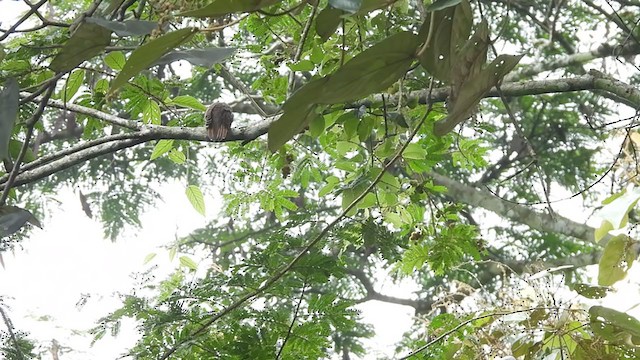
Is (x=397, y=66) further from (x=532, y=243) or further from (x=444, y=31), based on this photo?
(x=532, y=243)

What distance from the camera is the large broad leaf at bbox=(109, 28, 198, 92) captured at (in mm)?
328

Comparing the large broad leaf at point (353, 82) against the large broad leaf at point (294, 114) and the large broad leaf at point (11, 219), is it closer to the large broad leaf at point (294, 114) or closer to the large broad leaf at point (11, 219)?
the large broad leaf at point (294, 114)

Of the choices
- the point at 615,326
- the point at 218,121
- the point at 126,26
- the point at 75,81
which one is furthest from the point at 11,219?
the point at 615,326

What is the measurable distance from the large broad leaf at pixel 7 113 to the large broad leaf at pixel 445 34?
0.65ft

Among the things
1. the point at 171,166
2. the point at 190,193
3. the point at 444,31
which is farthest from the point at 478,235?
the point at 171,166

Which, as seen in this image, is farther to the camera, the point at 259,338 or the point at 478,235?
the point at 478,235

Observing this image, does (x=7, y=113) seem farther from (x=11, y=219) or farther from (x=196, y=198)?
(x=196, y=198)

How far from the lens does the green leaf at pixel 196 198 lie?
3.73ft

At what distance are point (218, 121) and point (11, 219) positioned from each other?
258 millimetres

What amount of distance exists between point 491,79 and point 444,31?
38 mm

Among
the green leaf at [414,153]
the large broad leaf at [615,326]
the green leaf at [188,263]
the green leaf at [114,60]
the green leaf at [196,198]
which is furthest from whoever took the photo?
the green leaf at [188,263]

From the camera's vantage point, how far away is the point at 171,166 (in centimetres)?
378

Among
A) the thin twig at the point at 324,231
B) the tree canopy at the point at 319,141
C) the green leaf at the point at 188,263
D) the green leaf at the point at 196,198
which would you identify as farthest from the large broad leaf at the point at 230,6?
the green leaf at the point at 188,263

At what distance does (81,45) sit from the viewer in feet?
1.22
